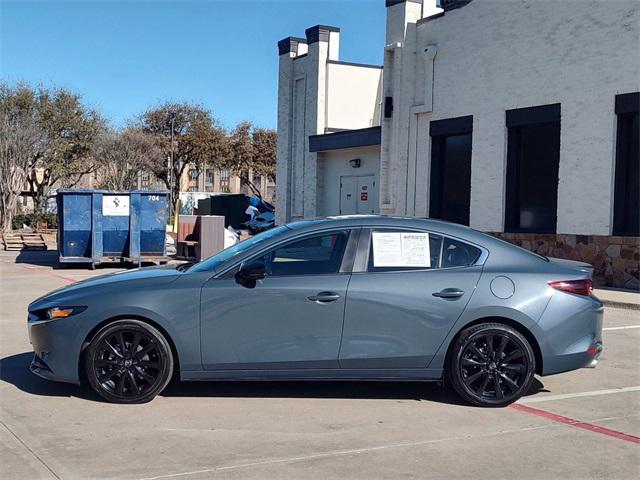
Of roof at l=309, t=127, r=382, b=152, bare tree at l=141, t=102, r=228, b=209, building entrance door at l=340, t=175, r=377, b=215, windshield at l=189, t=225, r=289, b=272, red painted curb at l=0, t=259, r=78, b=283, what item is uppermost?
bare tree at l=141, t=102, r=228, b=209

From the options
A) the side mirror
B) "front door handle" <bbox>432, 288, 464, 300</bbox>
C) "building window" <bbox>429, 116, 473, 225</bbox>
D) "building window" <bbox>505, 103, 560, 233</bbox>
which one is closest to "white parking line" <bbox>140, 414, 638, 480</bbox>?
"front door handle" <bbox>432, 288, 464, 300</bbox>

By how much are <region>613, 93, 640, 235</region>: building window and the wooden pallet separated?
62.6 feet

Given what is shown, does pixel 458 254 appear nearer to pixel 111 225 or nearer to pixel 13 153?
pixel 111 225

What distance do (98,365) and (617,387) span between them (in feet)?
15.7

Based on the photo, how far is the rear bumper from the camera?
20.9ft

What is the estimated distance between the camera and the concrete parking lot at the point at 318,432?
192 inches

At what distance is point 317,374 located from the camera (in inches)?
247

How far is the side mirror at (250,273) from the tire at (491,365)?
5.66 ft

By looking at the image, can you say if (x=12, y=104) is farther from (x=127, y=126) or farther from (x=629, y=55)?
(x=629, y=55)

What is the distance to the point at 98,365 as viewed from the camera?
20.2 ft

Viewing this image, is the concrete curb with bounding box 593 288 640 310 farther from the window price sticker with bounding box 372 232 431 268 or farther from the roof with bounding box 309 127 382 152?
the roof with bounding box 309 127 382 152

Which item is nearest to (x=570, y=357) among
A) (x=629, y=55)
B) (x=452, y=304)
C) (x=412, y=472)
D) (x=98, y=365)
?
(x=452, y=304)

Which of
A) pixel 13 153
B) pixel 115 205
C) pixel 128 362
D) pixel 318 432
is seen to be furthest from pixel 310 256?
Answer: pixel 13 153

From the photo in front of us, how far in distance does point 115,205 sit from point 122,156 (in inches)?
981
